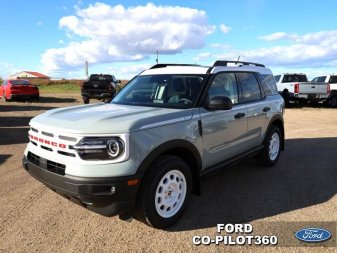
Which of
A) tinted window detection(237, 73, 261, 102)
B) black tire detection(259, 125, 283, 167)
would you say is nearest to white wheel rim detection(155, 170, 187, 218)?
tinted window detection(237, 73, 261, 102)

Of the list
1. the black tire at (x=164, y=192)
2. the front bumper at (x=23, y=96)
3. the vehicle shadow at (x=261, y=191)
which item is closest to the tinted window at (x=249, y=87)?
the vehicle shadow at (x=261, y=191)

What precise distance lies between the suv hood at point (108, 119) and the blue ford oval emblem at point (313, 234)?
1.82m

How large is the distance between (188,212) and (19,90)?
66.0ft

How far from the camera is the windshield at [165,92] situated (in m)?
4.68

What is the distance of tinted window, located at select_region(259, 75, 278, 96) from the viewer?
6465mm

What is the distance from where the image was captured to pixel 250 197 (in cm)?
511

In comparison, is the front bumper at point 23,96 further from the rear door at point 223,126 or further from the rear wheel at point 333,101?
the rear door at point 223,126

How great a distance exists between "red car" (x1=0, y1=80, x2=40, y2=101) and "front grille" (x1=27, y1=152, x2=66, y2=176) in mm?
19419

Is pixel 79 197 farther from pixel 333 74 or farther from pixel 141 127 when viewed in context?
pixel 333 74

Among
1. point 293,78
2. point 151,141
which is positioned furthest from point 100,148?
point 293,78

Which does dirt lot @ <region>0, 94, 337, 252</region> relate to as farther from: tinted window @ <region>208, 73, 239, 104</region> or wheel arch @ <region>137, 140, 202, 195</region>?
tinted window @ <region>208, 73, 239, 104</region>

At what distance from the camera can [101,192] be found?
3482 mm

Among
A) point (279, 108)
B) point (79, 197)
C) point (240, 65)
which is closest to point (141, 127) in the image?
point (79, 197)

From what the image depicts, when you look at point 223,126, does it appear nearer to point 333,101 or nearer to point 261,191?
point 261,191
